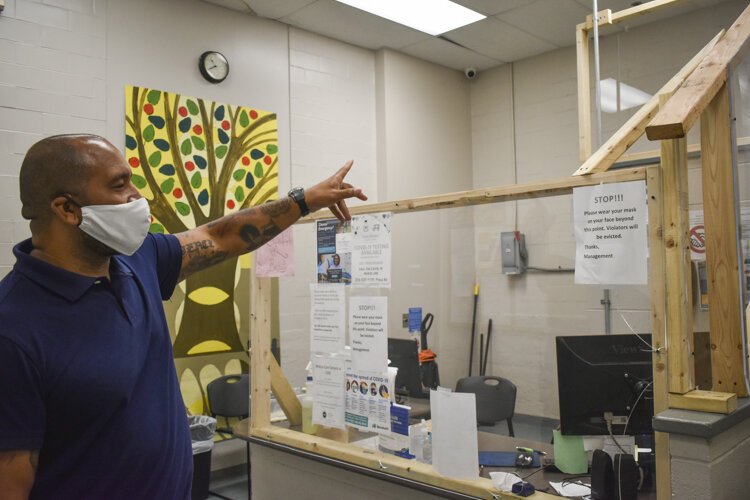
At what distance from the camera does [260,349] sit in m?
3.02

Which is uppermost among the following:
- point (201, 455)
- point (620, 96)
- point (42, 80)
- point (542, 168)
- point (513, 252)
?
point (620, 96)

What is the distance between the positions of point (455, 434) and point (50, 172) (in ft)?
5.18

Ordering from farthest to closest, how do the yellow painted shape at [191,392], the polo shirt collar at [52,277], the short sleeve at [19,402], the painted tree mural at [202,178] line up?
the yellow painted shape at [191,392], the painted tree mural at [202,178], the polo shirt collar at [52,277], the short sleeve at [19,402]

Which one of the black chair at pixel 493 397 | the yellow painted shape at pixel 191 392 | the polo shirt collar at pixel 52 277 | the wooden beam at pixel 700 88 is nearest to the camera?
the polo shirt collar at pixel 52 277

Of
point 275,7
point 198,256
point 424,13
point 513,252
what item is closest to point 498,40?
point 424,13

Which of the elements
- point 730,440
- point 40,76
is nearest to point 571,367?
point 730,440

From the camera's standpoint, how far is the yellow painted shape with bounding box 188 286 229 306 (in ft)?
14.0

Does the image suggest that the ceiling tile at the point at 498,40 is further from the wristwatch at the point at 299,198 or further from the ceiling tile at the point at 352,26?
the wristwatch at the point at 299,198

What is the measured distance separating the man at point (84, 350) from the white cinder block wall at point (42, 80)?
256 cm

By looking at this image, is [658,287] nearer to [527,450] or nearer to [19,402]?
[527,450]

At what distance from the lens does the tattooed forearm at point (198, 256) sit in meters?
1.66

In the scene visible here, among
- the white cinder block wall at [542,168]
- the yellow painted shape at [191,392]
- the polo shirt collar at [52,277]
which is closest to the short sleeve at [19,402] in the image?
the polo shirt collar at [52,277]

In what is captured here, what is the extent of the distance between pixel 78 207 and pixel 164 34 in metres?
3.34

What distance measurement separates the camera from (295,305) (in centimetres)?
480
